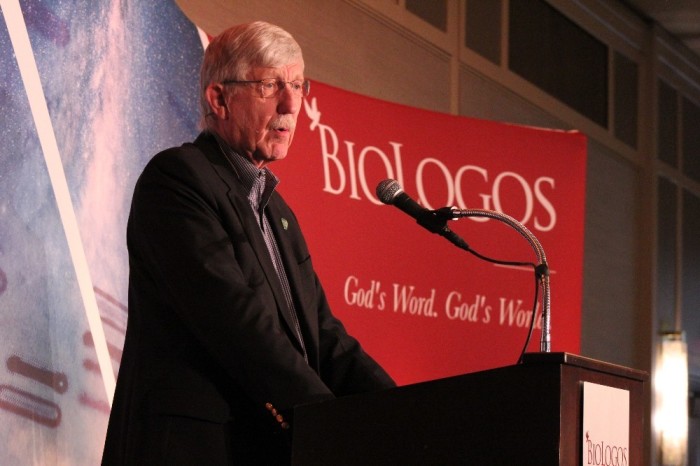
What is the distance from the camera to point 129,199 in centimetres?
308

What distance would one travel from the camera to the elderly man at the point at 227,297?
190 centimetres

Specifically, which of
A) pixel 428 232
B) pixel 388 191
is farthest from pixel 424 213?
pixel 428 232

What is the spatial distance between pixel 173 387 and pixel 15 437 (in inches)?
35.8

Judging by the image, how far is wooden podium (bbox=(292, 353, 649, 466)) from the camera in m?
1.58

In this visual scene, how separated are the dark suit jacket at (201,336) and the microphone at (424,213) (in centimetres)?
25

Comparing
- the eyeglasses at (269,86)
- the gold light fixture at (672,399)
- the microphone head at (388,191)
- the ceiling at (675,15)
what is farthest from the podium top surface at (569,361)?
the ceiling at (675,15)

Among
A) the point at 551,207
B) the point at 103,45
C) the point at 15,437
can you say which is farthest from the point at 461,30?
Result: the point at 15,437

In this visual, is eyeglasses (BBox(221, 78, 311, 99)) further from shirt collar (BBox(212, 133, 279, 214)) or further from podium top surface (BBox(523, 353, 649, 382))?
podium top surface (BBox(523, 353, 649, 382))

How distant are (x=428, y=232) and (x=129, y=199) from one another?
1.48 metres

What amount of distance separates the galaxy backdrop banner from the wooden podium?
44.6 inches

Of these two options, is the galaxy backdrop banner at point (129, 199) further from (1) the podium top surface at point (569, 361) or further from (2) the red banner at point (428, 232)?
(1) the podium top surface at point (569, 361)

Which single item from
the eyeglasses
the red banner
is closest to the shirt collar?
the eyeglasses

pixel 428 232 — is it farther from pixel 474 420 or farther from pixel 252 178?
pixel 474 420

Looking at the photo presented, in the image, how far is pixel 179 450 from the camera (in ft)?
6.19
